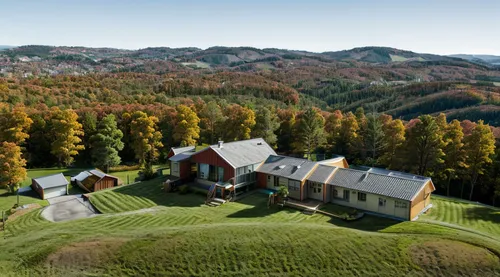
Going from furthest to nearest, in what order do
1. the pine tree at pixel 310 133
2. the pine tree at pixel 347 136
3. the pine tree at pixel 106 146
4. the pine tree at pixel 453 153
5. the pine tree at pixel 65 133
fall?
1. the pine tree at pixel 347 136
2. the pine tree at pixel 310 133
3. the pine tree at pixel 65 133
4. the pine tree at pixel 106 146
5. the pine tree at pixel 453 153

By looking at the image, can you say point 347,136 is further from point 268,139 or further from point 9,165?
point 9,165

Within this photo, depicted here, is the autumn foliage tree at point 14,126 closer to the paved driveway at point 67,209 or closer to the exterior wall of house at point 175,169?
the paved driveway at point 67,209

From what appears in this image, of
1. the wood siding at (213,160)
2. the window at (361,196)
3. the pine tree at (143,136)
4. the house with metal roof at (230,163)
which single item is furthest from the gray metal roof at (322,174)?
the pine tree at (143,136)

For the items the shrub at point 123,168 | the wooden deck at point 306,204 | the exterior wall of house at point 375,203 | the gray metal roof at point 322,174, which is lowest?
the shrub at point 123,168

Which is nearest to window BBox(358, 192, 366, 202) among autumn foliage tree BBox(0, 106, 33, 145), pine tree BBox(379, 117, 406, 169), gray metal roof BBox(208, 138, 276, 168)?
gray metal roof BBox(208, 138, 276, 168)

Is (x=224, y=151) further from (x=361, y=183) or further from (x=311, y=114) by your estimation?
(x=311, y=114)

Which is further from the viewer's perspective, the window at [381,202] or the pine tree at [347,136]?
the pine tree at [347,136]

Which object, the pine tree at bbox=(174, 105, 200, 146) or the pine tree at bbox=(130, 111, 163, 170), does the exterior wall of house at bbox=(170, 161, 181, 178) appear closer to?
the pine tree at bbox=(130, 111, 163, 170)
